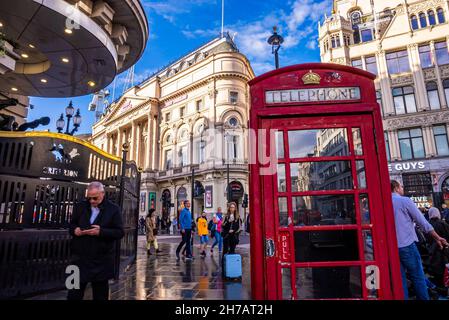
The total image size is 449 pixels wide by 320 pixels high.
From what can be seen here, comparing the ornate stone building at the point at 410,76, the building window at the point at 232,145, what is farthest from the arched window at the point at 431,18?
the building window at the point at 232,145

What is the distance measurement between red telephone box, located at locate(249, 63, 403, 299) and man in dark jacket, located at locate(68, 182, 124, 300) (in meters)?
1.69

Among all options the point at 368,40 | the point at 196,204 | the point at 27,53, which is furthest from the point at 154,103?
the point at 27,53

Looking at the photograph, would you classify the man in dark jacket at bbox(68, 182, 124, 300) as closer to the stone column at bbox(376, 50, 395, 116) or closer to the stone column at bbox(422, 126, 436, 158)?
the stone column at bbox(422, 126, 436, 158)

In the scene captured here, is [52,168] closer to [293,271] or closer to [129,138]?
[293,271]

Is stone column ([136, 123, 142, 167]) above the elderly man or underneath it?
above

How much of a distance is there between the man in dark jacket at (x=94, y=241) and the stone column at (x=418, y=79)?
28792mm

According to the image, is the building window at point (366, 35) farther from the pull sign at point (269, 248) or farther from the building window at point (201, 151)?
the pull sign at point (269, 248)

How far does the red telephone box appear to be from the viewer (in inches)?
129

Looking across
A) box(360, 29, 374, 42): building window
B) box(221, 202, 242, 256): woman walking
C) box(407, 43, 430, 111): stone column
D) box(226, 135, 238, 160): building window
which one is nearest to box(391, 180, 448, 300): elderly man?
box(221, 202, 242, 256): woman walking

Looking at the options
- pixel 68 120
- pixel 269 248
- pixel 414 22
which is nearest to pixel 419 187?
pixel 414 22

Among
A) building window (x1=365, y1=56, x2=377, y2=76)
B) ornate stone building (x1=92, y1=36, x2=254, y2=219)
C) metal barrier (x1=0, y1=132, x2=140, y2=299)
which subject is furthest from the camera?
ornate stone building (x1=92, y1=36, x2=254, y2=219)

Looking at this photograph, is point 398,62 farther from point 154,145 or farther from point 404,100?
point 154,145

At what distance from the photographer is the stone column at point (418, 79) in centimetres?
2431

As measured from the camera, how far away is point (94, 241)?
3.00 meters
